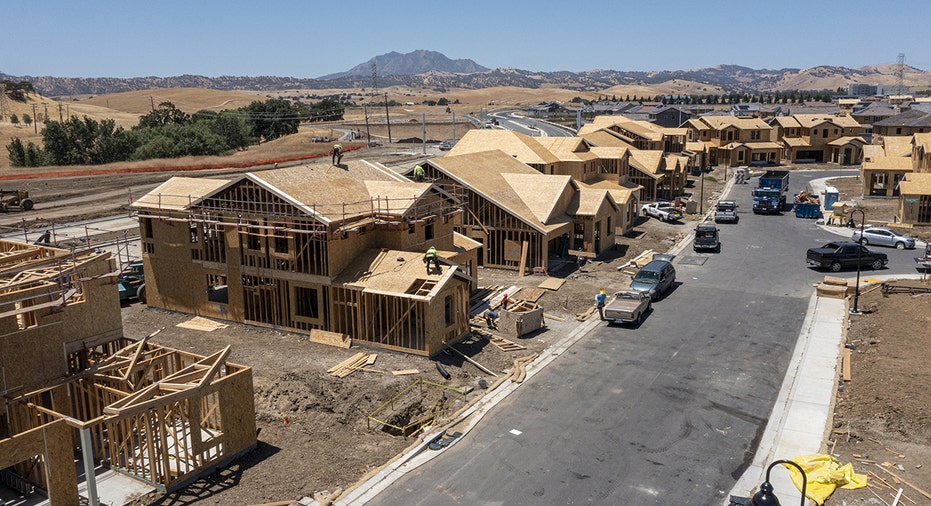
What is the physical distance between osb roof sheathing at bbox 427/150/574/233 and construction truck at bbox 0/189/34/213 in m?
37.4

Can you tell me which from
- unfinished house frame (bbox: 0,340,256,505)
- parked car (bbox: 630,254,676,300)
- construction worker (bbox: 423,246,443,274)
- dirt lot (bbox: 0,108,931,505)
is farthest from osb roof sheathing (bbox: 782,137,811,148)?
unfinished house frame (bbox: 0,340,256,505)

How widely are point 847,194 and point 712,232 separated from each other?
31847mm

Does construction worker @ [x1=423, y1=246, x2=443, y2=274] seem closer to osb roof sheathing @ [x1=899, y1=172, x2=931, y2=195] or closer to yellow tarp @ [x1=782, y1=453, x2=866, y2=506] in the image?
yellow tarp @ [x1=782, y1=453, x2=866, y2=506]

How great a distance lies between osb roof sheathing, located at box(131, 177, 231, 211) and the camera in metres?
33.5

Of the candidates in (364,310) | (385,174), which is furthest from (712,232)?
(364,310)

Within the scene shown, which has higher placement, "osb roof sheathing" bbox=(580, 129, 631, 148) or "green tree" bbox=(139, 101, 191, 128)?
"green tree" bbox=(139, 101, 191, 128)

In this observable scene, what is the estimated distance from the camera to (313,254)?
2980 cm

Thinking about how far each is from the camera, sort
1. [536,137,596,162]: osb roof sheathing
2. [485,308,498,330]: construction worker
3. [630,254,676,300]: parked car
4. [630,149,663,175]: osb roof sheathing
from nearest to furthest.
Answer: [485,308,498,330]: construction worker < [630,254,676,300]: parked car < [536,137,596,162]: osb roof sheathing < [630,149,663,175]: osb roof sheathing

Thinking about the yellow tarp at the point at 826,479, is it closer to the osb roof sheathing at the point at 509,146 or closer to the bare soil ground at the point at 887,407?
the bare soil ground at the point at 887,407

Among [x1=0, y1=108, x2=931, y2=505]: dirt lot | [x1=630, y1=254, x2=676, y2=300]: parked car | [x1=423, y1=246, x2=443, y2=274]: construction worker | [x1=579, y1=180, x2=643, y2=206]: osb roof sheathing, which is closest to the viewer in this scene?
[x1=0, y1=108, x2=931, y2=505]: dirt lot

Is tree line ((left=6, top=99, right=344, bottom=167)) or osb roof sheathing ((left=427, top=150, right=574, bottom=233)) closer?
osb roof sheathing ((left=427, top=150, right=574, bottom=233))

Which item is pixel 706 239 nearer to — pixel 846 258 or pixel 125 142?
pixel 846 258

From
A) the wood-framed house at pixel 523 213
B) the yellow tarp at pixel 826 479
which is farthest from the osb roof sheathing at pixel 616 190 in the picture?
the yellow tarp at pixel 826 479

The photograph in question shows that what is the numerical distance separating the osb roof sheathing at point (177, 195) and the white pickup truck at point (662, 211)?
37384mm
